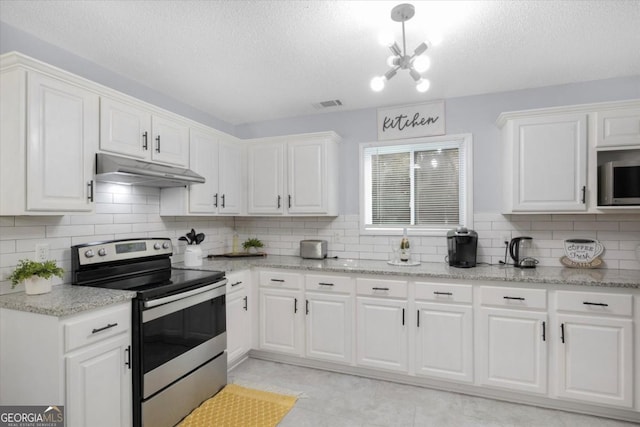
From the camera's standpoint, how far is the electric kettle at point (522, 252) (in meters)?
2.82

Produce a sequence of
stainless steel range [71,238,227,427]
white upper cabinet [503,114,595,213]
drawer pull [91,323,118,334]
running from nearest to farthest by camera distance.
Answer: drawer pull [91,323,118,334], stainless steel range [71,238,227,427], white upper cabinet [503,114,595,213]

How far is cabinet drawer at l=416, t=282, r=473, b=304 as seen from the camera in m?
2.54

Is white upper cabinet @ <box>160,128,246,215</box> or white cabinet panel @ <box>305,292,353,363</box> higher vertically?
Answer: white upper cabinet @ <box>160,128,246,215</box>

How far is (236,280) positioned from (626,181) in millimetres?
3151

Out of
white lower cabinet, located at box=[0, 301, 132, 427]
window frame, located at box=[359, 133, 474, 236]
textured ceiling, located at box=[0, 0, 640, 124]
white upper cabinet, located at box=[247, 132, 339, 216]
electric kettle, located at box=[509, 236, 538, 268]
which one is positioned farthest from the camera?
white upper cabinet, located at box=[247, 132, 339, 216]

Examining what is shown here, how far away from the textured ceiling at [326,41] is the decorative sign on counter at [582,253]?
4.55 ft

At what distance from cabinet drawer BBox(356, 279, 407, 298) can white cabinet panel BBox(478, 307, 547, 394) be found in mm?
604

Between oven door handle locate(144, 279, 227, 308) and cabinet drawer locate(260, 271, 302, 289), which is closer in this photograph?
oven door handle locate(144, 279, 227, 308)

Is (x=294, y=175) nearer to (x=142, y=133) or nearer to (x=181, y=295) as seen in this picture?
(x=142, y=133)

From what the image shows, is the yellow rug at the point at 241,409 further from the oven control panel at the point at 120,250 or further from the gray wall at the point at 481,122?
the gray wall at the point at 481,122

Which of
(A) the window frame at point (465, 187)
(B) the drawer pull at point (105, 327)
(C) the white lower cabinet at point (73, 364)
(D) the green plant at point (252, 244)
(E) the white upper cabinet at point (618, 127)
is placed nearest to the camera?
(C) the white lower cabinet at point (73, 364)

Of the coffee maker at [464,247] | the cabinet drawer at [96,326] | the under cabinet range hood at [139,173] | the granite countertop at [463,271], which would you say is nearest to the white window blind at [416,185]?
→ the coffee maker at [464,247]

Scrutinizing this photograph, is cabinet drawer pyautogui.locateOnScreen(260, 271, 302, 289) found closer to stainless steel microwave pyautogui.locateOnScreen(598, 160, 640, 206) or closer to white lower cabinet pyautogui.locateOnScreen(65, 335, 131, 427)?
white lower cabinet pyautogui.locateOnScreen(65, 335, 131, 427)

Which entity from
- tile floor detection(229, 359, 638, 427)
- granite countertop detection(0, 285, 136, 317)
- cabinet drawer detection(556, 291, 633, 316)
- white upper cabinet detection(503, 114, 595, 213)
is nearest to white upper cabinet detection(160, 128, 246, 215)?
granite countertop detection(0, 285, 136, 317)
